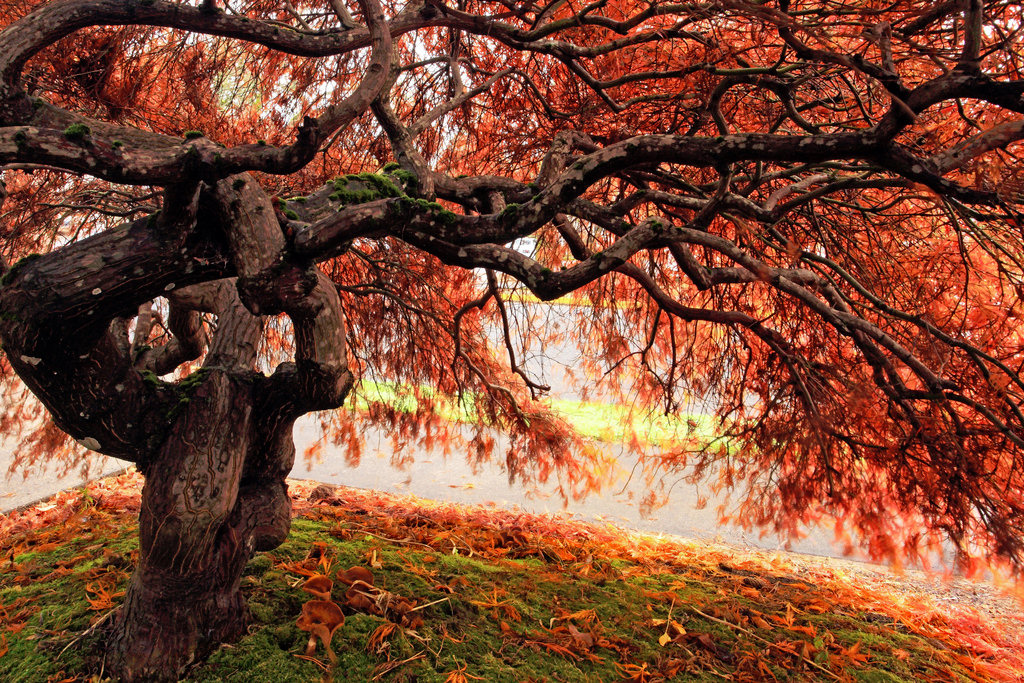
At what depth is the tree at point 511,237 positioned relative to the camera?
53.0 inches

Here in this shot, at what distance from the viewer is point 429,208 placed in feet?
4.59

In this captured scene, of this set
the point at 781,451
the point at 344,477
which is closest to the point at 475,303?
the point at 781,451

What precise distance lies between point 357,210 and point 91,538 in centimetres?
199

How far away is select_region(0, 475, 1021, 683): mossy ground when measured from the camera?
166cm

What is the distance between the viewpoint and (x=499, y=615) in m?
1.94

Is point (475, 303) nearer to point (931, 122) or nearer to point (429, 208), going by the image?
point (429, 208)

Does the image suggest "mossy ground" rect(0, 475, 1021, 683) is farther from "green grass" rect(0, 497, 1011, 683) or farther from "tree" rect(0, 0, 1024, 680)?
"tree" rect(0, 0, 1024, 680)

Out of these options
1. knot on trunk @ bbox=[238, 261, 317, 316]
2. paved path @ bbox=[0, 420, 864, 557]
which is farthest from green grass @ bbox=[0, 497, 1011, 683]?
knot on trunk @ bbox=[238, 261, 317, 316]

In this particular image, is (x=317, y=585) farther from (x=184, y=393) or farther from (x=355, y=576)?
(x=184, y=393)

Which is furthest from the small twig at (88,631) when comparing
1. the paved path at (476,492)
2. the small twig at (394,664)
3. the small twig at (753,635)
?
the small twig at (753,635)

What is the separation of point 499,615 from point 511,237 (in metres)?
1.20

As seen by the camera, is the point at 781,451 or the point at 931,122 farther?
the point at 781,451

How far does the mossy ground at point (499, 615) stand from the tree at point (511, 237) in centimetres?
25

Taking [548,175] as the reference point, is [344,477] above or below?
below
